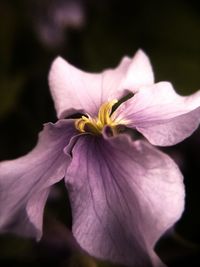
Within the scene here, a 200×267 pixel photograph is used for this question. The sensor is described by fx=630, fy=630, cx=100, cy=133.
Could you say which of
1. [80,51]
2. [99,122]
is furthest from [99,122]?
[80,51]

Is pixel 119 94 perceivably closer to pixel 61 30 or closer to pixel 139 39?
pixel 139 39

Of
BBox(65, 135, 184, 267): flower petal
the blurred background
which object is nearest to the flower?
BBox(65, 135, 184, 267): flower petal

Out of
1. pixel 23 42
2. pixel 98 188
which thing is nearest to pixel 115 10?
pixel 23 42

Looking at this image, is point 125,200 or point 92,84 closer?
point 125,200

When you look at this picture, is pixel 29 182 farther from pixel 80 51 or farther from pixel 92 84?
pixel 80 51

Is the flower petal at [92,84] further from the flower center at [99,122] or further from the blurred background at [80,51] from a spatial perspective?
the blurred background at [80,51]
